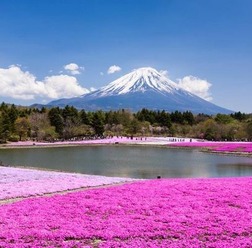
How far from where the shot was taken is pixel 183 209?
14.8m

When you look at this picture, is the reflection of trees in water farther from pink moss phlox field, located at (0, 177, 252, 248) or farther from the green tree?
the green tree

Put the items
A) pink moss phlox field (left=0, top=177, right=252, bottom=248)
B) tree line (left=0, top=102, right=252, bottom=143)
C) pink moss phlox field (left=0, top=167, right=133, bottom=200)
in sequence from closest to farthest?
pink moss phlox field (left=0, top=177, right=252, bottom=248), pink moss phlox field (left=0, top=167, right=133, bottom=200), tree line (left=0, top=102, right=252, bottom=143)

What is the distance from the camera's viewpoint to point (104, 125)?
103688 mm

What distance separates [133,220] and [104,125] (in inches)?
3583

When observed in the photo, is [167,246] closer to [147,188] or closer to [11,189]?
[147,188]

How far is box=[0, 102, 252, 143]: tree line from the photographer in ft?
277

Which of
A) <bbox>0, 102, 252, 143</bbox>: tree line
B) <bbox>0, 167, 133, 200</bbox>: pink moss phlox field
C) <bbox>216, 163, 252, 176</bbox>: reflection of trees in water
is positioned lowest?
<bbox>216, 163, 252, 176</bbox>: reflection of trees in water

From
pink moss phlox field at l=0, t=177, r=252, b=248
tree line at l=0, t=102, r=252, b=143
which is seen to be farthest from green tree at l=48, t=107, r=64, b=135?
pink moss phlox field at l=0, t=177, r=252, b=248

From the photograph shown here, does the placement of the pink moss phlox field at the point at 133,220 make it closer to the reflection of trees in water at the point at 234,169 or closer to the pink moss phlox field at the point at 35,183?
the pink moss phlox field at the point at 35,183

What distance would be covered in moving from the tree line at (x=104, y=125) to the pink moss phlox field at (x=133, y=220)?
65.4m

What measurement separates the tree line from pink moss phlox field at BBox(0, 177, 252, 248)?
2573 inches

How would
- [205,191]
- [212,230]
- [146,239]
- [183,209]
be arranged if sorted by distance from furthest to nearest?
[205,191]
[183,209]
[212,230]
[146,239]

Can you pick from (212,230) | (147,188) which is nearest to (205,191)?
(147,188)

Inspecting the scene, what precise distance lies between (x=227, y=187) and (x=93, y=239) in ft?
36.5
